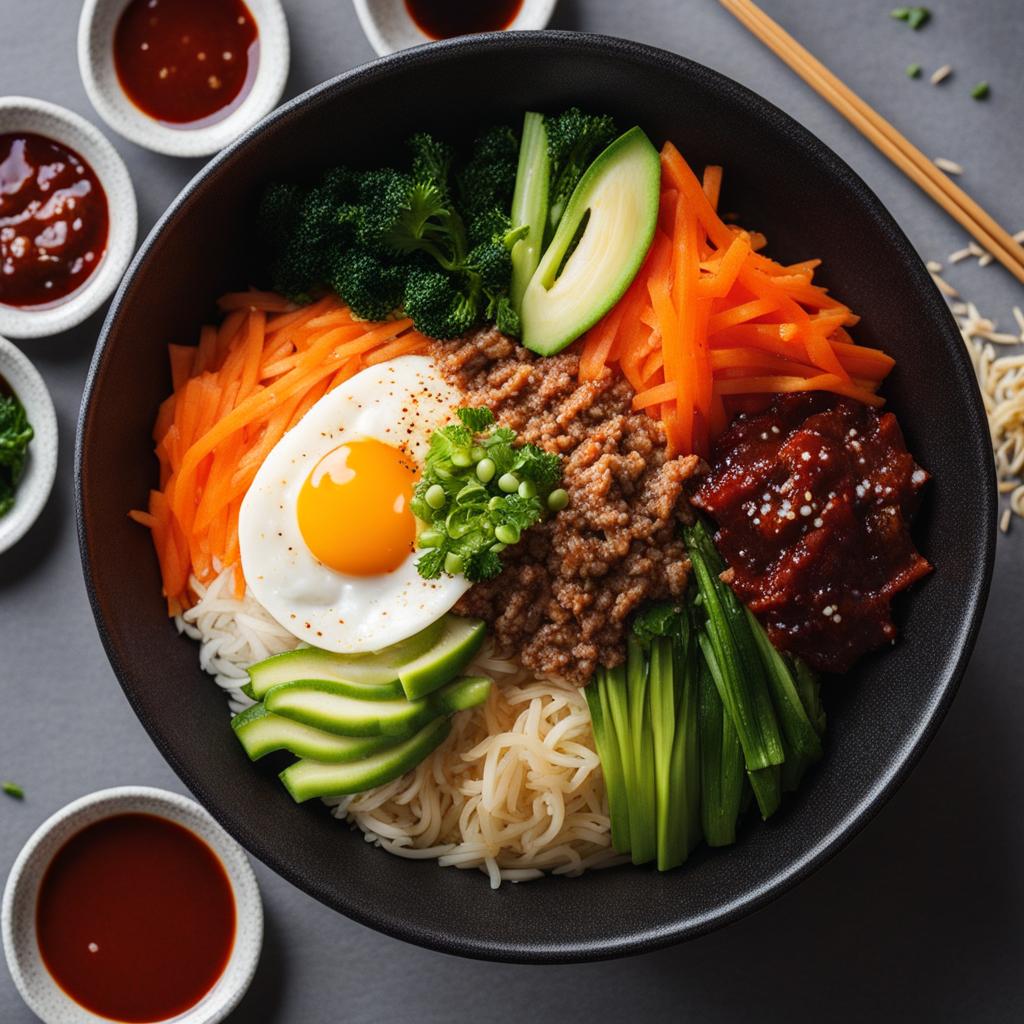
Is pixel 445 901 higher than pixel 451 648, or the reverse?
pixel 451 648

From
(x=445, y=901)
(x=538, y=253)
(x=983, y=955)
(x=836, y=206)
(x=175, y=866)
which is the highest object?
(x=538, y=253)

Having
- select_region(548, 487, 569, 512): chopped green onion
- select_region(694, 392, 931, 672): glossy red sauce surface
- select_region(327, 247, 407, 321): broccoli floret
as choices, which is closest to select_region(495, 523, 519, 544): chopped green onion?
select_region(548, 487, 569, 512): chopped green onion

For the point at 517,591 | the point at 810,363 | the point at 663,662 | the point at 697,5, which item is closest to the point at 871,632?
the point at 663,662

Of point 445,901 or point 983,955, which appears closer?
point 445,901

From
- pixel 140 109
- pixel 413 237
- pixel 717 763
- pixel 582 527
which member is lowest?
pixel 717 763

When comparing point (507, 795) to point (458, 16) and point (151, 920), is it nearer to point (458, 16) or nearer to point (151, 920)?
point (151, 920)

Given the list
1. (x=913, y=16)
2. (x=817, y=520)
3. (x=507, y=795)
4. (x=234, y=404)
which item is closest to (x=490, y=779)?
(x=507, y=795)

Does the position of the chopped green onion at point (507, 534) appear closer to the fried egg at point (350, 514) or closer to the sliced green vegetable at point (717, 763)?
the fried egg at point (350, 514)

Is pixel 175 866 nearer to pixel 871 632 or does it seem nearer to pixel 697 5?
pixel 871 632
